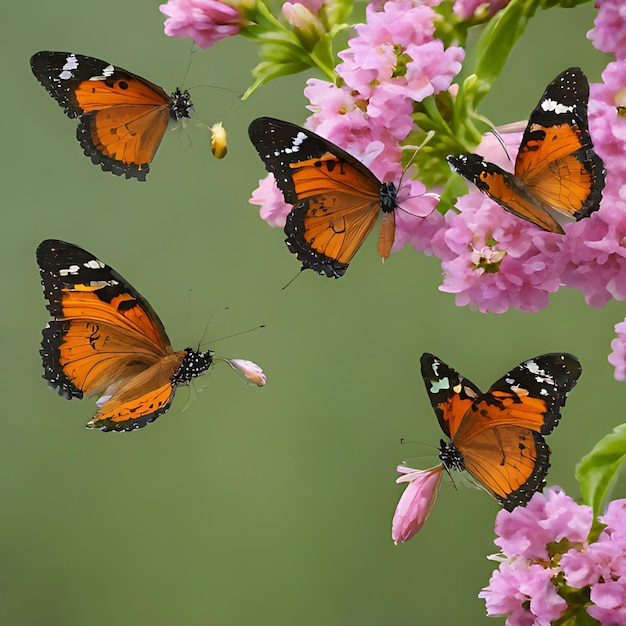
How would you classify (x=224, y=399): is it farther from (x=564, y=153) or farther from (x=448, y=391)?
(x=564, y=153)

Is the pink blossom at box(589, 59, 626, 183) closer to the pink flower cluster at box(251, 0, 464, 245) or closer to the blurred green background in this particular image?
the pink flower cluster at box(251, 0, 464, 245)

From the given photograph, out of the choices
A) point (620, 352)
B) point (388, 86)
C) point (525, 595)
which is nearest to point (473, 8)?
point (388, 86)

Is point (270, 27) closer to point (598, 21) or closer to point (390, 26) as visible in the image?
point (390, 26)

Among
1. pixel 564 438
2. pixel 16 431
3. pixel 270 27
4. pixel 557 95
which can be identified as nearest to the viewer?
pixel 557 95

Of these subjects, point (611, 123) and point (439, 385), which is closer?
point (611, 123)

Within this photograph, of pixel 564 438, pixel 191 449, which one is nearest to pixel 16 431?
pixel 191 449

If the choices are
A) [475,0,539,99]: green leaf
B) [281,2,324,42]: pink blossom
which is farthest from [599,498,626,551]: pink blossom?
[281,2,324,42]: pink blossom
